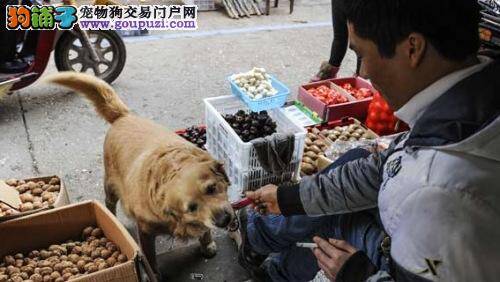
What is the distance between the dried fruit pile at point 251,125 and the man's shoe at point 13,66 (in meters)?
2.32

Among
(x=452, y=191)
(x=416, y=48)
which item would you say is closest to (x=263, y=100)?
(x=416, y=48)

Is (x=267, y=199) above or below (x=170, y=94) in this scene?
above

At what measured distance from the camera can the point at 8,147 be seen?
3.86m

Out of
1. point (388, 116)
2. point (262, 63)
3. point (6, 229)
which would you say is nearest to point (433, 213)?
point (6, 229)

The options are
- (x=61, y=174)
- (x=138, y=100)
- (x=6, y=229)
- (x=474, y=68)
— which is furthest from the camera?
(x=138, y=100)

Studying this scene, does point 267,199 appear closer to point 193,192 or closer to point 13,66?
point 193,192

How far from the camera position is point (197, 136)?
3627 millimetres

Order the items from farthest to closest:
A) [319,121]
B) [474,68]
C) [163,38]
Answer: [163,38] < [319,121] < [474,68]

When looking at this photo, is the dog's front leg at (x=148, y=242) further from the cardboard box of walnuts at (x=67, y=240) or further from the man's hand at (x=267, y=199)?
the man's hand at (x=267, y=199)

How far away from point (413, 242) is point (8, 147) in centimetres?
367

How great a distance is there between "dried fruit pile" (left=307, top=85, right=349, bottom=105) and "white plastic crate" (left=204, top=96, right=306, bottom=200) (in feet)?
2.04

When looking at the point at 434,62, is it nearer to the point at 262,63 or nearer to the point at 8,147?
the point at 8,147

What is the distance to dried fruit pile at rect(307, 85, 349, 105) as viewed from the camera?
392 centimetres

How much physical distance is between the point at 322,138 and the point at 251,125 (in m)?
0.71
